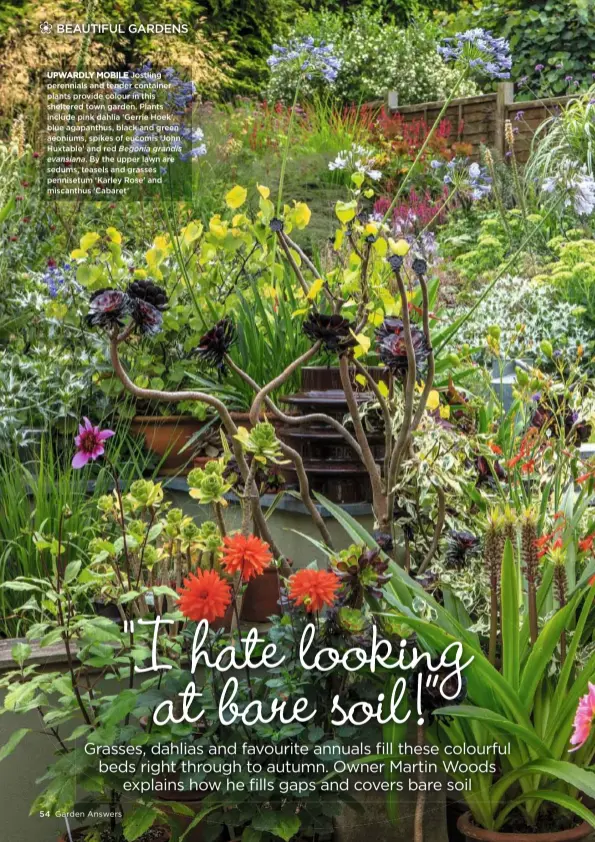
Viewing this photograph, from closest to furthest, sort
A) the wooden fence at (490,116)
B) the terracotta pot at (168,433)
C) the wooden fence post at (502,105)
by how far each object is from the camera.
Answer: the terracotta pot at (168,433)
the wooden fence at (490,116)
the wooden fence post at (502,105)

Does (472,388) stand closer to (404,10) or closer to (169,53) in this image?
(169,53)

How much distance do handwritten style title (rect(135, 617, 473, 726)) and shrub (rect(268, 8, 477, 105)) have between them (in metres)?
11.0

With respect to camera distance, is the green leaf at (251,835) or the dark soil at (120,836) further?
the dark soil at (120,836)

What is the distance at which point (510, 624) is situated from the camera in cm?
185

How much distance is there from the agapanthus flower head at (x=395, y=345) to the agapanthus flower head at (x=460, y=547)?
1.22ft

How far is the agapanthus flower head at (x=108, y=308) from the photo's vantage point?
1778 mm

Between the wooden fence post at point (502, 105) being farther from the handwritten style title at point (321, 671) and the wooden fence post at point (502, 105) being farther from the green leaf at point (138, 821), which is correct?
the green leaf at point (138, 821)

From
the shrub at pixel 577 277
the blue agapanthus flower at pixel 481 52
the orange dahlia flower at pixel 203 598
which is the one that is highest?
the blue agapanthus flower at pixel 481 52

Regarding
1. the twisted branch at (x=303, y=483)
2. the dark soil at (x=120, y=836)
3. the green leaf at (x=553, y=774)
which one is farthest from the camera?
the twisted branch at (x=303, y=483)

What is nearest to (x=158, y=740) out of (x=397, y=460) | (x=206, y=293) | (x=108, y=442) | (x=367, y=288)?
(x=397, y=460)

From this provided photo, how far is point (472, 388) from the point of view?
11.9ft

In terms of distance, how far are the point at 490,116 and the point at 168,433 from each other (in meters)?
8.49

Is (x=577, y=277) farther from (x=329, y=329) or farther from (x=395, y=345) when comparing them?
(x=329, y=329)

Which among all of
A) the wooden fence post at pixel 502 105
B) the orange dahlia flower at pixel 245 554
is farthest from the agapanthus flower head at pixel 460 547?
the wooden fence post at pixel 502 105
